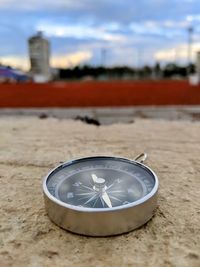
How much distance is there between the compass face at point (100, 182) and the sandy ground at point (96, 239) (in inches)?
4.1

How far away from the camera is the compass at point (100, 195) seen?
95 cm

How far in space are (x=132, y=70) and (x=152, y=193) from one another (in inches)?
973

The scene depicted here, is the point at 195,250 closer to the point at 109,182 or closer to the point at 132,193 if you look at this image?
the point at 132,193

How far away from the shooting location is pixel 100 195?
1.08m

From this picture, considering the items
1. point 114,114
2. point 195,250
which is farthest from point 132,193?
point 114,114

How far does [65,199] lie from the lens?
3.45ft

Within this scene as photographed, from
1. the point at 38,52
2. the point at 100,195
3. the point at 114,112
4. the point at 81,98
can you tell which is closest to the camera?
the point at 100,195

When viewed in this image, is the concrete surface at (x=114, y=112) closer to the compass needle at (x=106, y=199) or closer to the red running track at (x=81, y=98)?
the red running track at (x=81, y=98)

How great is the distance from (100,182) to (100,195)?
0.20ft

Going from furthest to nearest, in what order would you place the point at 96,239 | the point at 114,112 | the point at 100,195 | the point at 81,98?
the point at 81,98 → the point at 114,112 → the point at 100,195 → the point at 96,239

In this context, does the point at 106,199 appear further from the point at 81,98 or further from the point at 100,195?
the point at 81,98

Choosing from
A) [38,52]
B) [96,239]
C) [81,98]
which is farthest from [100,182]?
[81,98]

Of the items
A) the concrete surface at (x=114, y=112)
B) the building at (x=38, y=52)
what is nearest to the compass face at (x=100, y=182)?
the concrete surface at (x=114, y=112)

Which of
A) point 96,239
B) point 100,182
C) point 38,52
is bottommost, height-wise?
point 96,239
